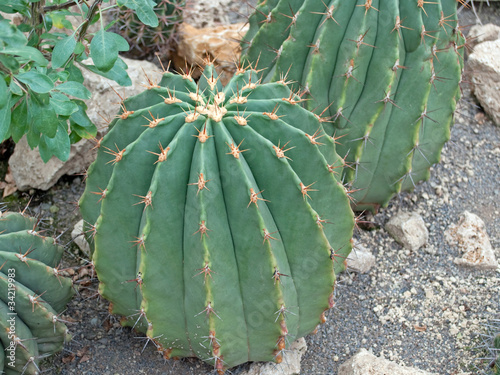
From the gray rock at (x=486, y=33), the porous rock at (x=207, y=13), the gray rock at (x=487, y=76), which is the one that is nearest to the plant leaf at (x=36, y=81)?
the porous rock at (x=207, y=13)

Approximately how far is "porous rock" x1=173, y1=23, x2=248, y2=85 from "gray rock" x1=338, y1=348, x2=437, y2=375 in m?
2.31

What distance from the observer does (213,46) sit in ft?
14.1

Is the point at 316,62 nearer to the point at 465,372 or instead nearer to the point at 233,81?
the point at 233,81

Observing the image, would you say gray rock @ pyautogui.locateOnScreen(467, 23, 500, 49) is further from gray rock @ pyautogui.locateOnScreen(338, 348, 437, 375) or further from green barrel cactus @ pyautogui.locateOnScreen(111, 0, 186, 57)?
gray rock @ pyautogui.locateOnScreen(338, 348, 437, 375)

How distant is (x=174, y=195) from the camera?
231 centimetres

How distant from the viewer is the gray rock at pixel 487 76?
4.32 m

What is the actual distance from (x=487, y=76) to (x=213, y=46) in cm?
208

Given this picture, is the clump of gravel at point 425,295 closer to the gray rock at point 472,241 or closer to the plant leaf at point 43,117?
the gray rock at point 472,241

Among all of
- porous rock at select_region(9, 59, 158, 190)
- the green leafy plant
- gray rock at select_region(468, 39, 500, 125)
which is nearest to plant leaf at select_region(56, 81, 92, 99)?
the green leafy plant

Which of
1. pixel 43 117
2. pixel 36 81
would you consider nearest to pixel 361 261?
pixel 43 117

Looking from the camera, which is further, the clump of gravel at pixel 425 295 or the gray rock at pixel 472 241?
the gray rock at pixel 472 241

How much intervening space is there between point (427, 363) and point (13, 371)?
1994mm

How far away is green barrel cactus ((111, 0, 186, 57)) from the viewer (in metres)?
4.22

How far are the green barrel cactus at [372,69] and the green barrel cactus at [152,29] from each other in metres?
1.14
